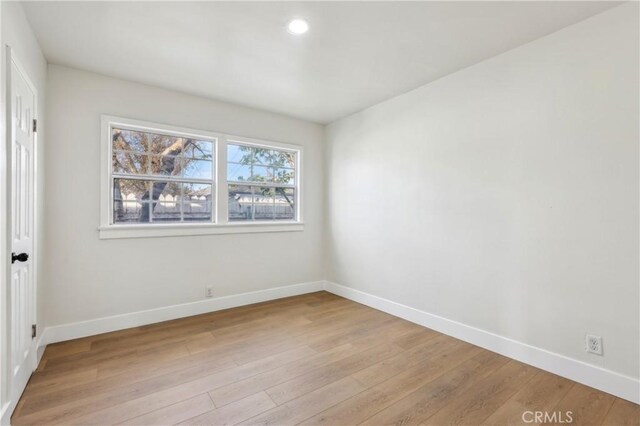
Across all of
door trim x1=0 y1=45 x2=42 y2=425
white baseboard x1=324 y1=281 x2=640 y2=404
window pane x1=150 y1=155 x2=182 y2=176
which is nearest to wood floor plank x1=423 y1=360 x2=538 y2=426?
white baseboard x1=324 y1=281 x2=640 y2=404

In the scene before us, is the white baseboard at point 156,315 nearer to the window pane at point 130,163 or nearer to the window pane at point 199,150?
the window pane at point 130,163

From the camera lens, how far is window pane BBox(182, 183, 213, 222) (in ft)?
11.7

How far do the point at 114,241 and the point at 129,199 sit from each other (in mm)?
472

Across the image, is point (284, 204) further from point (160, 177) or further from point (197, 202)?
point (160, 177)

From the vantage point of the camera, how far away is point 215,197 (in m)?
3.74

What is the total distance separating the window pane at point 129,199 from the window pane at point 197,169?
451 mm

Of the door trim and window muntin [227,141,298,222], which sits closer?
A: the door trim

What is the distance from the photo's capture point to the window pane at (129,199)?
10.3ft

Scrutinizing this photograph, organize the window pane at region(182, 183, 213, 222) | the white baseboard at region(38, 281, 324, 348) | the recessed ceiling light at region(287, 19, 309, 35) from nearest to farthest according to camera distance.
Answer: the recessed ceiling light at region(287, 19, 309, 35)
the white baseboard at region(38, 281, 324, 348)
the window pane at region(182, 183, 213, 222)

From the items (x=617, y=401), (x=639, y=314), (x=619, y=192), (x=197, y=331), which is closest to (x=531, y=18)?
(x=619, y=192)

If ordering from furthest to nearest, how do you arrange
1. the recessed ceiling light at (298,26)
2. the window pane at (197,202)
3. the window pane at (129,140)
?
the window pane at (197,202)
the window pane at (129,140)
the recessed ceiling light at (298,26)

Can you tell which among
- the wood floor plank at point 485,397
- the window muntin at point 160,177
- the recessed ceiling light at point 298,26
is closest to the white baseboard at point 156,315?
the window muntin at point 160,177

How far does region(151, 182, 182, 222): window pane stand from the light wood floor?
3.98 feet

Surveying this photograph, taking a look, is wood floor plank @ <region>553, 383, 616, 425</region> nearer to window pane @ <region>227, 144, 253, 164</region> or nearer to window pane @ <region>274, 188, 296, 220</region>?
window pane @ <region>274, 188, 296, 220</region>
